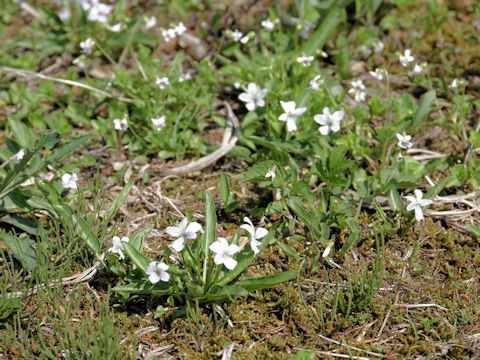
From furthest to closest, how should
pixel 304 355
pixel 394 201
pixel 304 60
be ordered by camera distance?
pixel 304 60 → pixel 394 201 → pixel 304 355

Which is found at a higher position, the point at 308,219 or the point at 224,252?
the point at 224,252

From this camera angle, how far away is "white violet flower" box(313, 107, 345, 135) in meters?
2.95

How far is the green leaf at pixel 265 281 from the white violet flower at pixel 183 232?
36 centimetres

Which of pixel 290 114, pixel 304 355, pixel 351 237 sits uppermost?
pixel 290 114

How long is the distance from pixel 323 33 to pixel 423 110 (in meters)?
1.30

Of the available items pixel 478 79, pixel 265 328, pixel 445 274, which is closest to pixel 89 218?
pixel 265 328

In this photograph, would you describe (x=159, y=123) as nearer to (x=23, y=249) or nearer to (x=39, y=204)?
(x=39, y=204)

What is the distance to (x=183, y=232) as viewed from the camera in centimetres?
239

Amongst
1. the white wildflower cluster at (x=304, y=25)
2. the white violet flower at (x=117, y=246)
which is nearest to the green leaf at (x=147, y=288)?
the white violet flower at (x=117, y=246)

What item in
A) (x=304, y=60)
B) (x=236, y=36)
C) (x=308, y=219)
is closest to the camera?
(x=308, y=219)

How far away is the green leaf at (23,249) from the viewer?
262 centimetres

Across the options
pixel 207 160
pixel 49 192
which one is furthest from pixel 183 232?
pixel 207 160

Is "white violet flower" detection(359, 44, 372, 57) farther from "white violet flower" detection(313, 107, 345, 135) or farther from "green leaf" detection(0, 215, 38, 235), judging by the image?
"green leaf" detection(0, 215, 38, 235)

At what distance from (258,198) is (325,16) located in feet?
6.94
